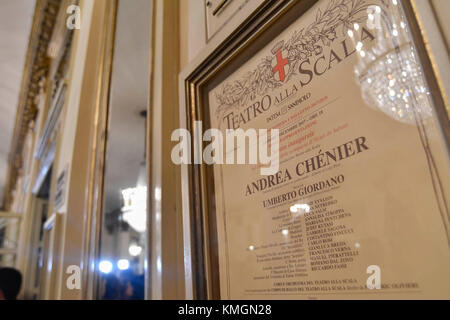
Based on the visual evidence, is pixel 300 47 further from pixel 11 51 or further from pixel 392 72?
pixel 11 51

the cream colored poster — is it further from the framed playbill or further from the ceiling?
the ceiling

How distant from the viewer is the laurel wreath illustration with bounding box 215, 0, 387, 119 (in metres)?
0.43

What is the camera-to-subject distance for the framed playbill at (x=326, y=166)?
12.9 inches

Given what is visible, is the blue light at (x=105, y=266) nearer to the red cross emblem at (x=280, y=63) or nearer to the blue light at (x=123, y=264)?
the blue light at (x=123, y=264)

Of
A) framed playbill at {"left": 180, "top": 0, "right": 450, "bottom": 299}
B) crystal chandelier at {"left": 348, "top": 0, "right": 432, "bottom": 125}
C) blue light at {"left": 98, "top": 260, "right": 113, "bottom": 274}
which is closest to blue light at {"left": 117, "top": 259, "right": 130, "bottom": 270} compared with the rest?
blue light at {"left": 98, "top": 260, "right": 113, "bottom": 274}

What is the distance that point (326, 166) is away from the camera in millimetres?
423

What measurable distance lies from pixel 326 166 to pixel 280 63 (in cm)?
19

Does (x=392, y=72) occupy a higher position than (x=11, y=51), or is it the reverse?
(x=11, y=51)

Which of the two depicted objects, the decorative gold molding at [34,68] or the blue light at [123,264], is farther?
the decorative gold molding at [34,68]

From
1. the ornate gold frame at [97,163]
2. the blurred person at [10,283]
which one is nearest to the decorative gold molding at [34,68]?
the ornate gold frame at [97,163]

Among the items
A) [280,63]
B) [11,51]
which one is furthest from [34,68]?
[280,63]

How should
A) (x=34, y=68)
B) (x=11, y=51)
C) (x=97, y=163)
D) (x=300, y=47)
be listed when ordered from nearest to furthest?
(x=300, y=47) < (x=97, y=163) < (x=11, y=51) < (x=34, y=68)

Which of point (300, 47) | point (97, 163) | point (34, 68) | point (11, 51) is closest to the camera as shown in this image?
point (300, 47)

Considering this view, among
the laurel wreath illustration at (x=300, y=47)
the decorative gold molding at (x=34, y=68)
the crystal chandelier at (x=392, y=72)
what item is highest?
the decorative gold molding at (x=34, y=68)
